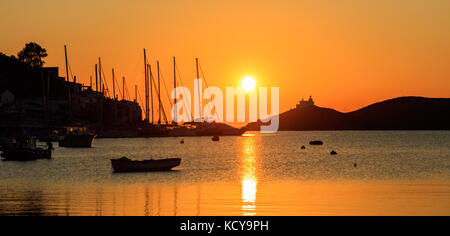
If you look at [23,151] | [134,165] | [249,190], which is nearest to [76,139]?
[23,151]

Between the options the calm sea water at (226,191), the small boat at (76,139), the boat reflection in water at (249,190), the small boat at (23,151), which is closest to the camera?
the boat reflection in water at (249,190)

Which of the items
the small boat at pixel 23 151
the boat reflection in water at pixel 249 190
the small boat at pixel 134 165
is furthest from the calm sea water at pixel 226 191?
the small boat at pixel 23 151

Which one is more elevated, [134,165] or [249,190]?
[134,165]

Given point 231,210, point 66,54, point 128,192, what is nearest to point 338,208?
point 231,210

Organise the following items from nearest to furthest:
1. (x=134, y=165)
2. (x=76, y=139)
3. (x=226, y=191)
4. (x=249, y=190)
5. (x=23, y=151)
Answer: (x=226, y=191)
(x=249, y=190)
(x=134, y=165)
(x=23, y=151)
(x=76, y=139)

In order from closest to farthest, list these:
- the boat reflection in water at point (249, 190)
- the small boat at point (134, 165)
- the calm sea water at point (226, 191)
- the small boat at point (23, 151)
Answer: the boat reflection in water at point (249, 190), the calm sea water at point (226, 191), the small boat at point (134, 165), the small boat at point (23, 151)

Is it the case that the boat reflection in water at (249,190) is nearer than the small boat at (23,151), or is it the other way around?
the boat reflection in water at (249,190)

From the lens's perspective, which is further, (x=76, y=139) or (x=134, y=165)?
(x=76, y=139)

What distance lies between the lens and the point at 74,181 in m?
63.3

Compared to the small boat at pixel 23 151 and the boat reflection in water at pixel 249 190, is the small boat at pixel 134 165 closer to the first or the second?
the boat reflection in water at pixel 249 190

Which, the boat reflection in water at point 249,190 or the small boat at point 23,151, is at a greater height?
the small boat at point 23,151

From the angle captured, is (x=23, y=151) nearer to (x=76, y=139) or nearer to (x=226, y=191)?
(x=226, y=191)
